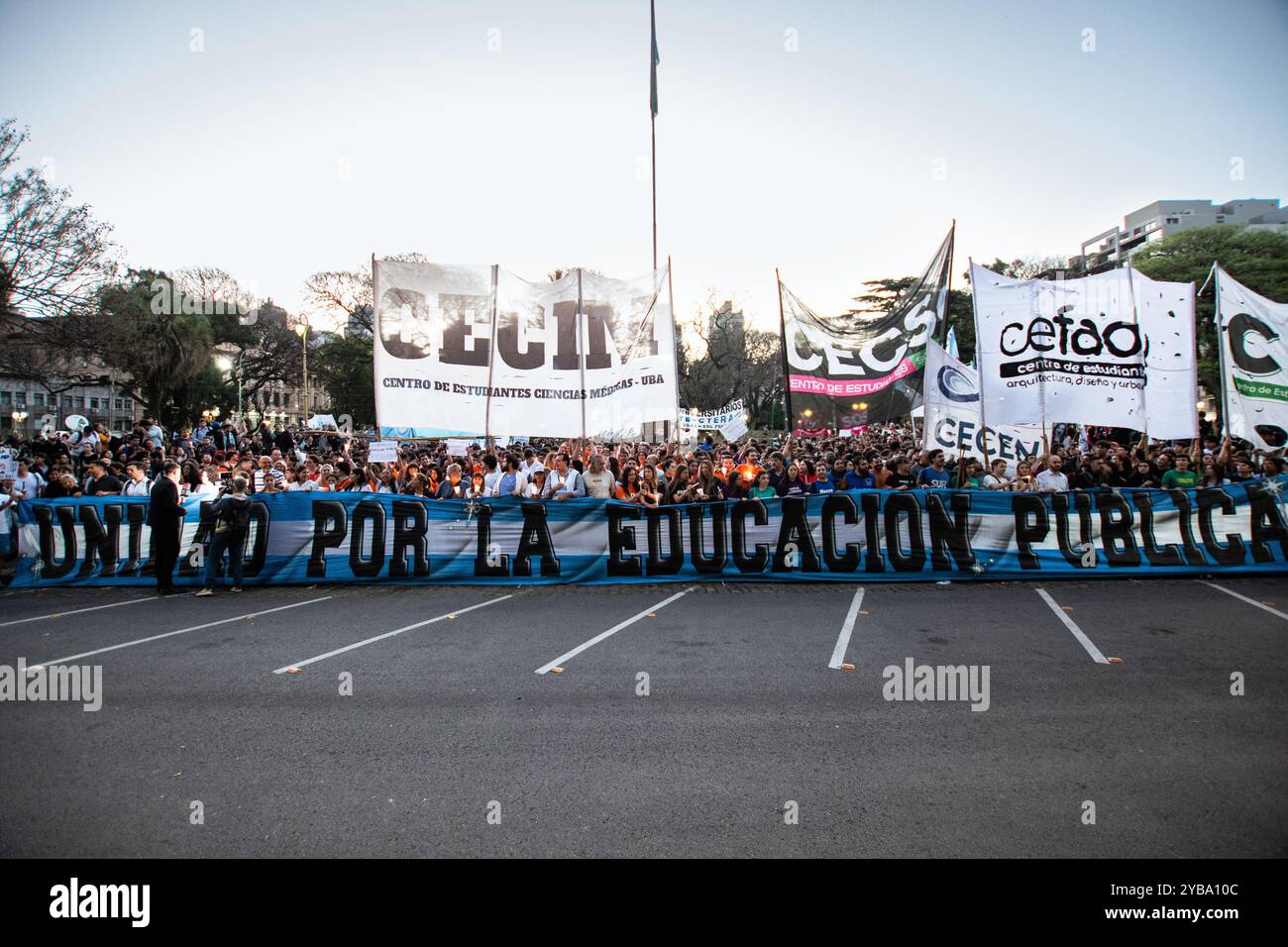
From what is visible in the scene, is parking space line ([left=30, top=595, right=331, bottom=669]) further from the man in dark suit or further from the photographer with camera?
the man in dark suit

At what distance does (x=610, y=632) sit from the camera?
7410 millimetres

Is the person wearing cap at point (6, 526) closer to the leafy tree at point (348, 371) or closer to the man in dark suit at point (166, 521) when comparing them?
the man in dark suit at point (166, 521)

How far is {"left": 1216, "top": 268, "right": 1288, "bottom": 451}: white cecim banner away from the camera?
1105 cm

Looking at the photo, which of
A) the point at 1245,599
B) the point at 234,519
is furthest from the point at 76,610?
the point at 1245,599

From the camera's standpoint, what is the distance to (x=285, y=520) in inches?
425

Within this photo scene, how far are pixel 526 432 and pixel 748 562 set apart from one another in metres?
3.85

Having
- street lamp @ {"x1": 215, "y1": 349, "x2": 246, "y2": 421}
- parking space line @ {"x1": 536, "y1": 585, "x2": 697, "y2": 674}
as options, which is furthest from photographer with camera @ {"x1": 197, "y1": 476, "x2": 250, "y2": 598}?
street lamp @ {"x1": 215, "y1": 349, "x2": 246, "y2": 421}

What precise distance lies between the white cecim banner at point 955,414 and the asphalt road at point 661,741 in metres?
5.39

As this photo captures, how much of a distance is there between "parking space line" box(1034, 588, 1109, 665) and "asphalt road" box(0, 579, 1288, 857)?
7 centimetres

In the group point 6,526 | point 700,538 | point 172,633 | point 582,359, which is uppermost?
point 582,359

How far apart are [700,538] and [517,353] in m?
3.92

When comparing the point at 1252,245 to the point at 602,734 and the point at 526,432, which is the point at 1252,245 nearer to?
A: the point at 526,432

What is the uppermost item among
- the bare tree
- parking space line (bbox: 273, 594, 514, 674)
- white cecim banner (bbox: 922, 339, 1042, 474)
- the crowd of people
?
the bare tree

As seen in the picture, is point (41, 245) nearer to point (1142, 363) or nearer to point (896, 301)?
point (1142, 363)
